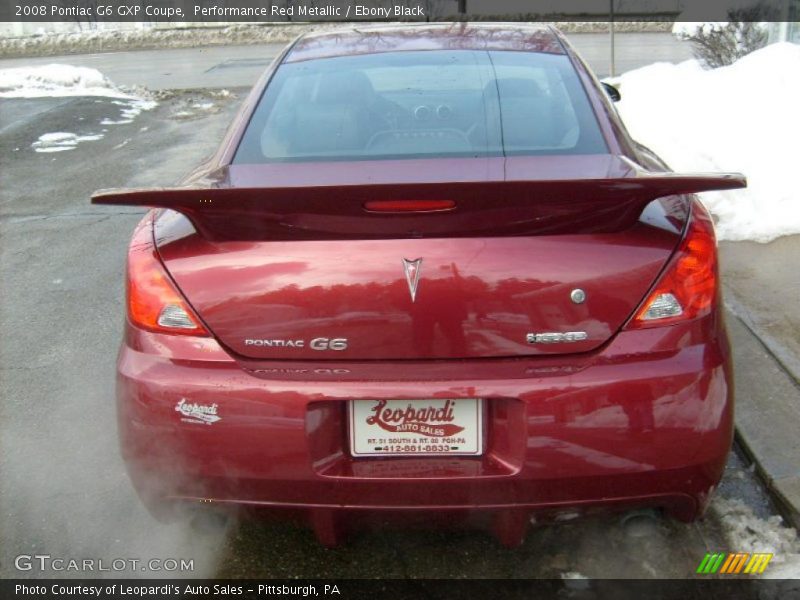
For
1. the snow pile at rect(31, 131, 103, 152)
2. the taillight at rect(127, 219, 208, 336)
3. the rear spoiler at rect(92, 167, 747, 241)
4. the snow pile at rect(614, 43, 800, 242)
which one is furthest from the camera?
the snow pile at rect(31, 131, 103, 152)

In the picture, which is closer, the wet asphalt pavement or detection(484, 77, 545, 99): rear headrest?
the wet asphalt pavement

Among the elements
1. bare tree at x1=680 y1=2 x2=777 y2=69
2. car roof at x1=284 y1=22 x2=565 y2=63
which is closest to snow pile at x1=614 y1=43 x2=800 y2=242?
bare tree at x1=680 y1=2 x2=777 y2=69

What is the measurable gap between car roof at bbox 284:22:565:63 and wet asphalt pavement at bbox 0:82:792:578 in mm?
1832

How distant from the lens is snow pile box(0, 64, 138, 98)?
14.2m

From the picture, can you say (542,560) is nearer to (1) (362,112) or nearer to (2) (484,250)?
(2) (484,250)

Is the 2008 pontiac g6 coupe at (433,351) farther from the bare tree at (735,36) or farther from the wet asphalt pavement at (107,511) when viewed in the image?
the bare tree at (735,36)

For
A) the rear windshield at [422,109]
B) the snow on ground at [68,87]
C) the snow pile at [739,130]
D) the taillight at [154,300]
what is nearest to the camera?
the taillight at [154,300]

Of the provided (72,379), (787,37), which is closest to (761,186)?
(72,379)

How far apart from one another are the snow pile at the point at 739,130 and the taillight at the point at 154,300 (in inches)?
164

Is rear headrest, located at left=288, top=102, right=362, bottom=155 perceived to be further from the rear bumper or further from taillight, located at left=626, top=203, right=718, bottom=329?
taillight, located at left=626, top=203, right=718, bottom=329

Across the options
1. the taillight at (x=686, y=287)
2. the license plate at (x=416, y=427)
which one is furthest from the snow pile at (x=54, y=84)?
the taillight at (x=686, y=287)

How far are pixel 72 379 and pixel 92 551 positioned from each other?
146 cm

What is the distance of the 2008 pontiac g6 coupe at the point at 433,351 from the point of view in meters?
2.10

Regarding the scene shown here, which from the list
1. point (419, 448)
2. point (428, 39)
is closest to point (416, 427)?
point (419, 448)
